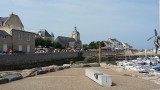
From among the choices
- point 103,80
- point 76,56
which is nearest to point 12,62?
point 103,80

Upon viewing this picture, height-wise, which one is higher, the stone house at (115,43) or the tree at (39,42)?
the stone house at (115,43)

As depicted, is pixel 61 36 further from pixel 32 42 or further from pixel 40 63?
pixel 40 63

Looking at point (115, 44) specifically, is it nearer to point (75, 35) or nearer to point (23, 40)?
point (75, 35)

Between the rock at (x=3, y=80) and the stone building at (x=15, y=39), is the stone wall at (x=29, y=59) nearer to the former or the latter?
the stone building at (x=15, y=39)

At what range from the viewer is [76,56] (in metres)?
89.8

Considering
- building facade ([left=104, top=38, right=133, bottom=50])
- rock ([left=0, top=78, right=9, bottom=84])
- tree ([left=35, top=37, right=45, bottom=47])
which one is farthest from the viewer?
building facade ([left=104, top=38, right=133, bottom=50])

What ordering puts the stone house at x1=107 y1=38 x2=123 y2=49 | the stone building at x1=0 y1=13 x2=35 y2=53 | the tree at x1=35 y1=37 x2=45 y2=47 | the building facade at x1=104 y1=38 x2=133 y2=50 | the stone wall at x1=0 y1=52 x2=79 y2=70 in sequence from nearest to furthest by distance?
the stone wall at x1=0 y1=52 x2=79 y2=70
the stone building at x1=0 y1=13 x2=35 y2=53
the tree at x1=35 y1=37 x2=45 y2=47
the building facade at x1=104 y1=38 x2=133 y2=50
the stone house at x1=107 y1=38 x2=123 y2=49

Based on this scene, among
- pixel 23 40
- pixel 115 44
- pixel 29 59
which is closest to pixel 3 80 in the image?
pixel 29 59

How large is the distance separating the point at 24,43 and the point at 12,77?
158 feet

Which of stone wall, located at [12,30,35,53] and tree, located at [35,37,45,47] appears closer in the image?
stone wall, located at [12,30,35,53]

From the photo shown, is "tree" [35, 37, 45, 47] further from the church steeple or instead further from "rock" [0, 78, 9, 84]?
"rock" [0, 78, 9, 84]

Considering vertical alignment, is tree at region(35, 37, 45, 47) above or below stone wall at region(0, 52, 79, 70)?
above

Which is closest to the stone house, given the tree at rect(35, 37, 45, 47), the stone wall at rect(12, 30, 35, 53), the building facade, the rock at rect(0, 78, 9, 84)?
the building facade

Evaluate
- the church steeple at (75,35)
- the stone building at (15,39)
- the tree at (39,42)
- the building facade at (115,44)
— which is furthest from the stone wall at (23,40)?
the building facade at (115,44)
